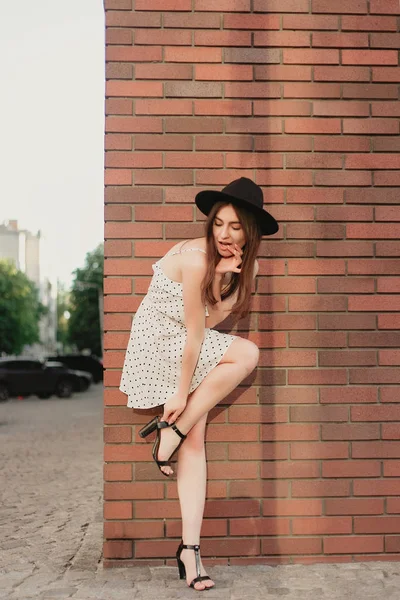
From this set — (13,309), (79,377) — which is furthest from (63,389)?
(13,309)

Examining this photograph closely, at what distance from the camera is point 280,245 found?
463 centimetres

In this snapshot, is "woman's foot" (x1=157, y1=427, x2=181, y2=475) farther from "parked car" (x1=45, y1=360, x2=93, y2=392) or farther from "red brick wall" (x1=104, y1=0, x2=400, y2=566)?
"parked car" (x1=45, y1=360, x2=93, y2=392)

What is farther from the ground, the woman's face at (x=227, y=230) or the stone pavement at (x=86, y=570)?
the woman's face at (x=227, y=230)

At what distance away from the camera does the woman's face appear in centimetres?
404

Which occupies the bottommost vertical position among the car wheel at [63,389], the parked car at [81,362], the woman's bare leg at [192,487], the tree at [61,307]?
the tree at [61,307]

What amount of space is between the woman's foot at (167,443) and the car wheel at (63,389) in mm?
28116

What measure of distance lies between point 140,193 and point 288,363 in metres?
1.24

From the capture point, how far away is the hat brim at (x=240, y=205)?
4035 millimetres

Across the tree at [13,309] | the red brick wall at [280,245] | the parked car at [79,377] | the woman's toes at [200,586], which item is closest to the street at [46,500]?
the red brick wall at [280,245]

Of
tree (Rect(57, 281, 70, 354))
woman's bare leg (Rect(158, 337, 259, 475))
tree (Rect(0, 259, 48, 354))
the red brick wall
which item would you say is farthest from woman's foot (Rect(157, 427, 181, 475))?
tree (Rect(57, 281, 70, 354))

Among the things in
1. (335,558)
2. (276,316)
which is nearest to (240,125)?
(276,316)

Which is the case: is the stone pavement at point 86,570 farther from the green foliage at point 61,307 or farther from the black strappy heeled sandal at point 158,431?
the green foliage at point 61,307

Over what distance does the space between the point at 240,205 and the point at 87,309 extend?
7062 cm

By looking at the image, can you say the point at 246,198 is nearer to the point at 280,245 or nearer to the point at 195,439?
the point at 280,245
